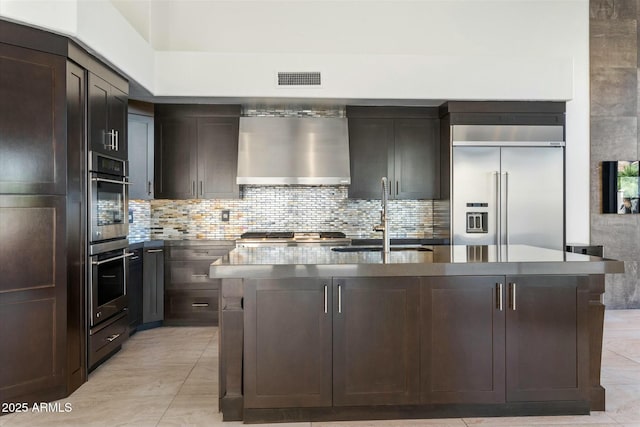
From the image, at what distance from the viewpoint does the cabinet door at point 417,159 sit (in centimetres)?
532

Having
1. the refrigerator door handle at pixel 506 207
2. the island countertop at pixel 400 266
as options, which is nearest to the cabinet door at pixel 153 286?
the island countertop at pixel 400 266

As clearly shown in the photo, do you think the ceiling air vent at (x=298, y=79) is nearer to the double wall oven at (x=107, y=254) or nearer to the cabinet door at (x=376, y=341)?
the double wall oven at (x=107, y=254)

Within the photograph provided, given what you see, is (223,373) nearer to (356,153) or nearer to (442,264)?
(442,264)

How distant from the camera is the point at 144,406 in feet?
→ 9.48

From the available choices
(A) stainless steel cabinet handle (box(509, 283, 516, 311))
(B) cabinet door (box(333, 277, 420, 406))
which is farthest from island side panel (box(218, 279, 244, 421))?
(A) stainless steel cabinet handle (box(509, 283, 516, 311))

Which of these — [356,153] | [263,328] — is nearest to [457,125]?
[356,153]

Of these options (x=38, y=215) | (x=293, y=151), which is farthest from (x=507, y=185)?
(x=38, y=215)

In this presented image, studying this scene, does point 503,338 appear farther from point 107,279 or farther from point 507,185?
point 107,279

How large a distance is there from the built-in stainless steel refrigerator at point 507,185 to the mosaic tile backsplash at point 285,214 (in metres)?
0.49

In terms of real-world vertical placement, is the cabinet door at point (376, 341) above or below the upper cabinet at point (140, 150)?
below

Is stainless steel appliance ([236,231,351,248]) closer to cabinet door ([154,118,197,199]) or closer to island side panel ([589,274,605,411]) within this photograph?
cabinet door ([154,118,197,199])

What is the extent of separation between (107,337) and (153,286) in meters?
1.24

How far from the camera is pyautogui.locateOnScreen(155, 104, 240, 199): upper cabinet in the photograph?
203 inches

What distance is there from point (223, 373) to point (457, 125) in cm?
365
